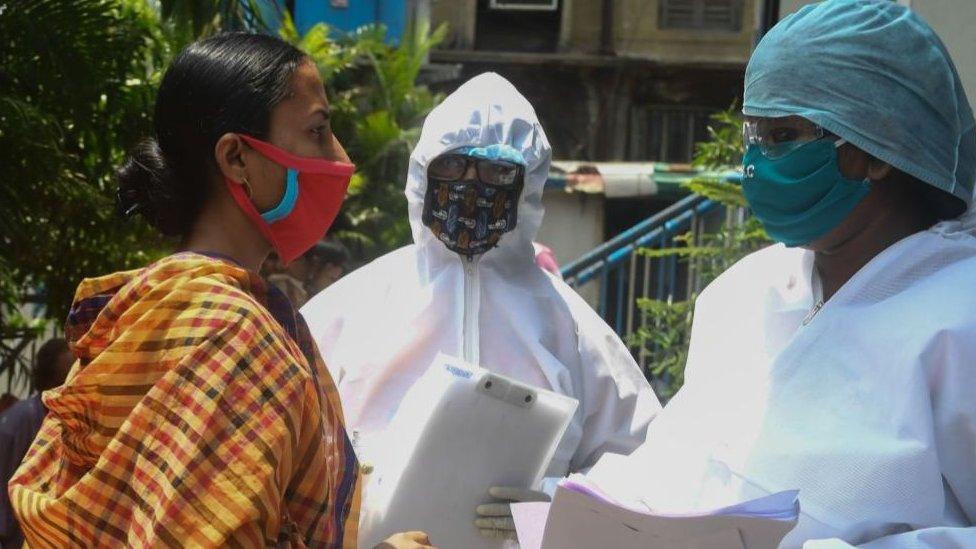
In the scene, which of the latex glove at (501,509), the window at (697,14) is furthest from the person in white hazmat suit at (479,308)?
the window at (697,14)

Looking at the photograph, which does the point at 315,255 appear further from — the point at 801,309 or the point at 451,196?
the point at 801,309

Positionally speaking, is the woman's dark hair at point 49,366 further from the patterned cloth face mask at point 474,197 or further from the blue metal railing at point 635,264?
the blue metal railing at point 635,264

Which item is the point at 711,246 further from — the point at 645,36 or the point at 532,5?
the point at 532,5

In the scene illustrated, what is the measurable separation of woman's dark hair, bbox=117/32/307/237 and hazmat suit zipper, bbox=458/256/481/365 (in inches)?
62.5

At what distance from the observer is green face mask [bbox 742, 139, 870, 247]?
251cm

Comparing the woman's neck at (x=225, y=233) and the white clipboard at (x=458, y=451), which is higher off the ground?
the woman's neck at (x=225, y=233)

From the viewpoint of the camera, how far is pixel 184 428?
2174 mm

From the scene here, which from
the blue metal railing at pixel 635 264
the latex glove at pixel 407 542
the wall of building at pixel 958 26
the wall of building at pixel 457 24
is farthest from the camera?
the wall of building at pixel 457 24

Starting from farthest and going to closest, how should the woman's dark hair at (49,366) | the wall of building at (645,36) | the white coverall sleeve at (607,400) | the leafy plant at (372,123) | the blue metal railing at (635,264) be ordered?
the wall of building at (645,36)
the leafy plant at (372,123)
the blue metal railing at (635,264)
the woman's dark hair at (49,366)
the white coverall sleeve at (607,400)

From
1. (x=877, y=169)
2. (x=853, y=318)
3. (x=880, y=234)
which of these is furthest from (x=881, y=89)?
(x=853, y=318)

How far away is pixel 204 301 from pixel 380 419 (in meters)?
1.74

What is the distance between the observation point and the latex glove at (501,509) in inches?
130

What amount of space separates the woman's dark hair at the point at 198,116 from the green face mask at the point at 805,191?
2.72 ft

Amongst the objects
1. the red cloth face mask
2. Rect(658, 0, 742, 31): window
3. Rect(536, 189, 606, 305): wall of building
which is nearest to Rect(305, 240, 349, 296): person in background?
Rect(536, 189, 606, 305): wall of building
